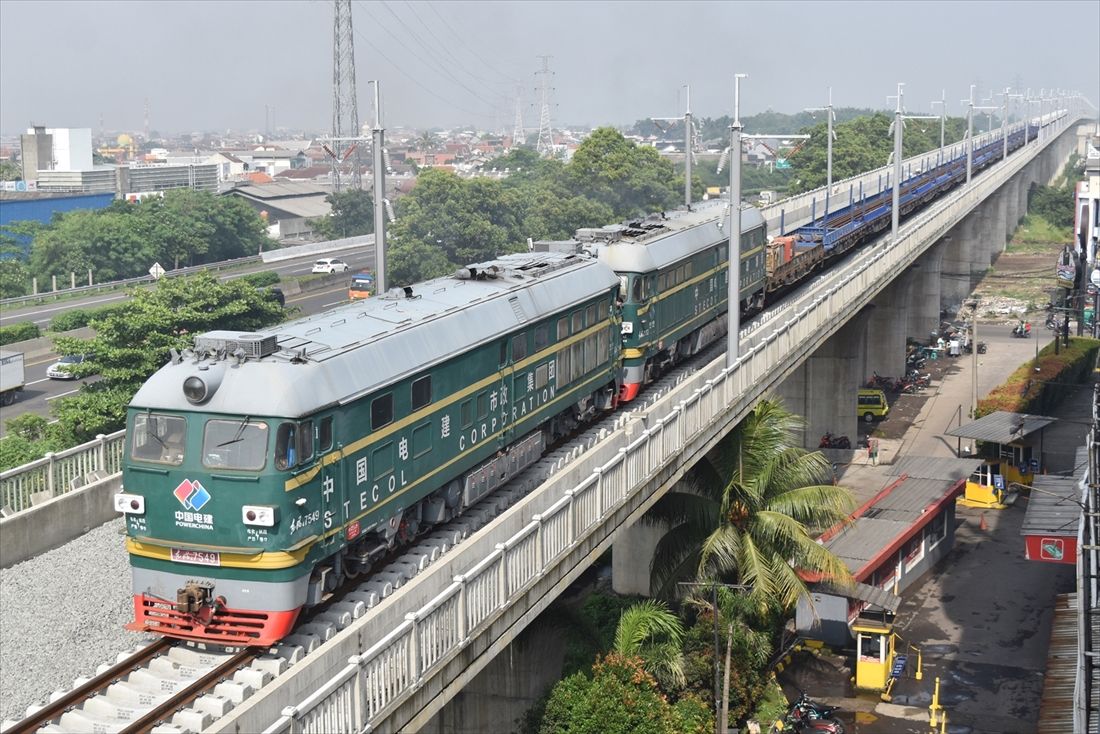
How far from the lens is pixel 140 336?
43.8 metres

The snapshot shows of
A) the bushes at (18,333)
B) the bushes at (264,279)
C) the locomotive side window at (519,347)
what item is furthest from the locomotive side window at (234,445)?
the bushes at (264,279)

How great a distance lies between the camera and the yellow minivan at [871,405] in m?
66.6

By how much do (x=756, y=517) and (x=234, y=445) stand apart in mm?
13145

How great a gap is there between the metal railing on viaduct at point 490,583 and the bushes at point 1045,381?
104 feet

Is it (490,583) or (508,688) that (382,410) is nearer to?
(490,583)

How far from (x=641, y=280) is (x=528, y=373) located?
27.3ft

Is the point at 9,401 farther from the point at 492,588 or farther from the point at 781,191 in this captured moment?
the point at 781,191

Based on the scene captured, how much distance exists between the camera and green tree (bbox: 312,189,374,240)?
116m

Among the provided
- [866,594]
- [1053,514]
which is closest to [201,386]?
[1053,514]

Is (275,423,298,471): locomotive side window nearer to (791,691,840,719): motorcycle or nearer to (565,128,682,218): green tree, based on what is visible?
(791,691,840,719): motorcycle

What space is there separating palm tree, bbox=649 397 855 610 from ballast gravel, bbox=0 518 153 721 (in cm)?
1136

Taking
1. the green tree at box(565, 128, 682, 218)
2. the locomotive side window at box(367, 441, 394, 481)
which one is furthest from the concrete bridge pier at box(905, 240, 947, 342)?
the locomotive side window at box(367, 441, 394, 481)

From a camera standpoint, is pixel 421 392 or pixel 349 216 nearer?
pixel 421 392

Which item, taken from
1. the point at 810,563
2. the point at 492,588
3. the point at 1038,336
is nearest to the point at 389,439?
the point at 492,588
